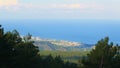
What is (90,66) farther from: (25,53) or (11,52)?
(25,53)

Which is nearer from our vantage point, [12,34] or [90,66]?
[90,66]

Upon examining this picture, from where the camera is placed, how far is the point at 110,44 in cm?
1984

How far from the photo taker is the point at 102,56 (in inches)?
770

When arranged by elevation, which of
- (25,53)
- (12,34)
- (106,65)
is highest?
(12,34)

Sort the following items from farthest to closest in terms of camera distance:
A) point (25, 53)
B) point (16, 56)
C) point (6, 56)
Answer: point (25, 53), point (16, 56), point (6, 56)

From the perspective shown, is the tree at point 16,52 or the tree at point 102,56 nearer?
the tree at point 16,52

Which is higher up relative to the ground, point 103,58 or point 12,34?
point 12,34

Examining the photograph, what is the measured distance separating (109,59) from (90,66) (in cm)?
107

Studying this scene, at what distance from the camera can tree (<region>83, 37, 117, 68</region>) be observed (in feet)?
64.1

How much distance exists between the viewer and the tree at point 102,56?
64.1ft

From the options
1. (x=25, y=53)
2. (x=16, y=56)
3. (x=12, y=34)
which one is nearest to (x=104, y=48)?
(x=16, y=56)

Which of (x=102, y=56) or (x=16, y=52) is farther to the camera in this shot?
(x=16, y=52)

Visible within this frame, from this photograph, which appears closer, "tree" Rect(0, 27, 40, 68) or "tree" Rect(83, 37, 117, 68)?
"tree" Rect(0, 27, 40, 68)

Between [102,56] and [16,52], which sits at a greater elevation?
[16,52]
